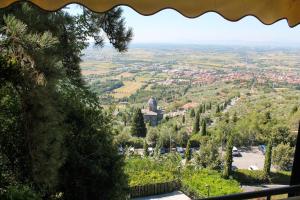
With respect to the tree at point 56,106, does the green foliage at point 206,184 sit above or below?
below

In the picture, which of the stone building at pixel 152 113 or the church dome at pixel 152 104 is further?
the stone building at pixel 152 113

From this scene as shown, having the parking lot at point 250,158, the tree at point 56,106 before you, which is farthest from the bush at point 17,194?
the parking lot at point 250,158

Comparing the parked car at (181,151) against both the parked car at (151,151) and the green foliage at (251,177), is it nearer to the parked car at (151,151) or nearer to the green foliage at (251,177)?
the parked car at (151,151)

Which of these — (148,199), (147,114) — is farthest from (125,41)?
(148,199)

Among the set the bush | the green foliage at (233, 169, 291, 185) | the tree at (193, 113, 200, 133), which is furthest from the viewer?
the green foliage at (233, 169, 291, 185)

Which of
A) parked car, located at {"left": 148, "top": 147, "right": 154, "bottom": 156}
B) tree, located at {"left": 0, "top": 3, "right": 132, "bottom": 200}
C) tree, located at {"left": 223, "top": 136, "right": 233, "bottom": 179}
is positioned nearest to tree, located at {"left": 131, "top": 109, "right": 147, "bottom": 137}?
parked car, located at {"left": 148, "top": 147, "right": 154, "bottom": 156}

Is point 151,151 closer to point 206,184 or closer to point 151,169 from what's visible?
point 151,169

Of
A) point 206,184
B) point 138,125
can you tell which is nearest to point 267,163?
point 206,184

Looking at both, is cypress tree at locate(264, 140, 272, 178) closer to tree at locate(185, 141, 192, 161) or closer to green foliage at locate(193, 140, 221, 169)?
green foliage at locate(193, 140, 221, 169)
